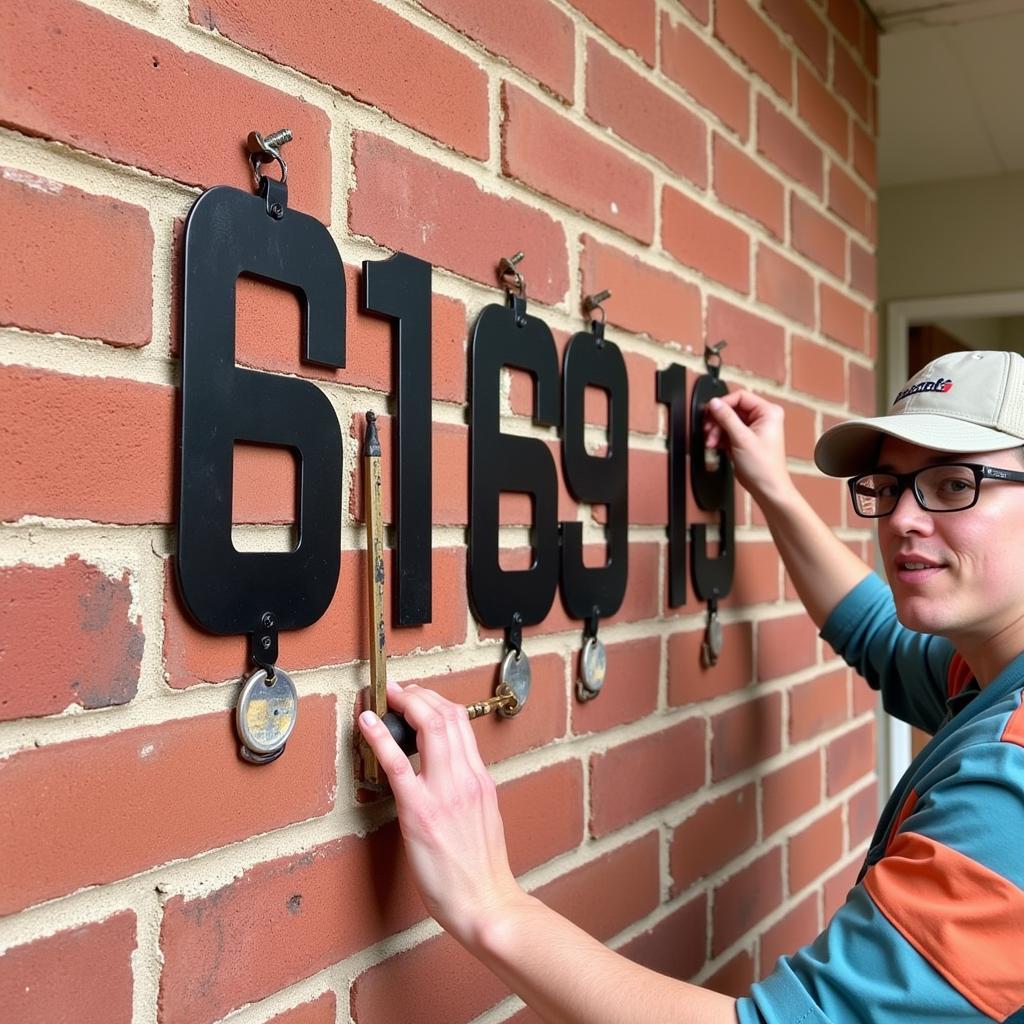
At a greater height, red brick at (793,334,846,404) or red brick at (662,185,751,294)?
red brick at (662,185,751,294)

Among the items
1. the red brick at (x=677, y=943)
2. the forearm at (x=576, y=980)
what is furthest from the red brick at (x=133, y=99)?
the red brick at (x=677, y=943)

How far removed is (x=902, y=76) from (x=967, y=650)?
1909 mm

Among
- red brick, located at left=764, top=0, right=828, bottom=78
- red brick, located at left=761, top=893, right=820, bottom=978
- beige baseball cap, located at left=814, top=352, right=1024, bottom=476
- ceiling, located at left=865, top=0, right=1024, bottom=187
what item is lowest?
red brick, located at left=761, top=893, right=820, bottom=978

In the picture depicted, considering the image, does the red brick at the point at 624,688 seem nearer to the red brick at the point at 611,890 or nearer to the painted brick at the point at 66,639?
the red brick at the point at 611,890

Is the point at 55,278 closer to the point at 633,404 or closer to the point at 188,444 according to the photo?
the point at 188,444

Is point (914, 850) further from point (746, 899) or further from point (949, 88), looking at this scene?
point (949, 88)

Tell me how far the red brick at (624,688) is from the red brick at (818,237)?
2.37ft

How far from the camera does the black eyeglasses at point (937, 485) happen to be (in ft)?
3.29

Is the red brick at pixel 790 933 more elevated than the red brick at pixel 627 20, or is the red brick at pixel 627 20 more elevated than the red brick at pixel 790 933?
the red brick at pixel 627 20

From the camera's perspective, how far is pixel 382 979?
0.81 m

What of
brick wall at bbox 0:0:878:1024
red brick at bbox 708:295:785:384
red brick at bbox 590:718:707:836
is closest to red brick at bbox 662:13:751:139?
brick wall at bbox 0:0:878:1024

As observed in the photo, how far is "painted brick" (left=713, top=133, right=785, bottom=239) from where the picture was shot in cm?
136

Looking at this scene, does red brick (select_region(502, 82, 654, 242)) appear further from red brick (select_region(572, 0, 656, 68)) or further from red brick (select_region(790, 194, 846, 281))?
red brick (select_region(790, 194, 846, 281))

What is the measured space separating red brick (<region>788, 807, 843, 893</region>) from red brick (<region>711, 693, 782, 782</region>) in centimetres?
18
